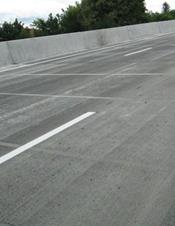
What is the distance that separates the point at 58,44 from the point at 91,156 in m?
18.7

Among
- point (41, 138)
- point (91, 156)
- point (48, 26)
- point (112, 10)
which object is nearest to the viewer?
point (91, 156)

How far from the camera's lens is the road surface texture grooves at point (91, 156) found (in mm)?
3807

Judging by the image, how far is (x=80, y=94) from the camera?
9.41 m

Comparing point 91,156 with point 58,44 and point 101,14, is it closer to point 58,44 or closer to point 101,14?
point 58,44

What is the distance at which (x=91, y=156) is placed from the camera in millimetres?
5207

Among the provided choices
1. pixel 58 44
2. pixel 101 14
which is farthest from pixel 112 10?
pixel 58 44

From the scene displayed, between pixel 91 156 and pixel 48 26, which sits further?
pixel 48 26

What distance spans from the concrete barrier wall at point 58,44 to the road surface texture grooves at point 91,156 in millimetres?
9785

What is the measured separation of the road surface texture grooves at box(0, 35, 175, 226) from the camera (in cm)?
381

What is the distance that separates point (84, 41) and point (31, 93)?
1627 centimetres

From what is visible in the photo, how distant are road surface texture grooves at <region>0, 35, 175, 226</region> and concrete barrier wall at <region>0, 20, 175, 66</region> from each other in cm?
978

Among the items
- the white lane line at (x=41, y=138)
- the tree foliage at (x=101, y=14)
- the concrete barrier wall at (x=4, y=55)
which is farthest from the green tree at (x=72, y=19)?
the white lane line at (x=41, y=138)

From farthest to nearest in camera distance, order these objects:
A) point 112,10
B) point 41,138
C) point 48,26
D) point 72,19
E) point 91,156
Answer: point 112,10
point 72,19
point 48,26
point 41,138
point 91,156

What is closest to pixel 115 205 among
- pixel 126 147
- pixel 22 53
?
pixel 126 147
